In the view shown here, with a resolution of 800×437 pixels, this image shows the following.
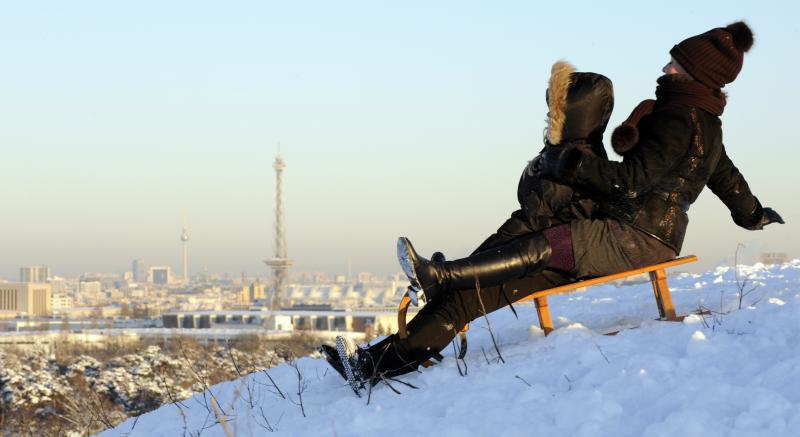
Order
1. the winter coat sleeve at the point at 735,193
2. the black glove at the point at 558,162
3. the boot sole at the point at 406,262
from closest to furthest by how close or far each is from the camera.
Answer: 1. the boot sole at the point at 406,262
2. the black glove at the point at 558,162
3. the winter coat sleeve at the point at 735,193

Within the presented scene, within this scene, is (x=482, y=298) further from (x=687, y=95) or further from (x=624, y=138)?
(x=687, y=95)

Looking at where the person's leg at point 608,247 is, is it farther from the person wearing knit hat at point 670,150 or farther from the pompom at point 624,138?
the pompom at point 624,138

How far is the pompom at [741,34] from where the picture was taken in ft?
16.3

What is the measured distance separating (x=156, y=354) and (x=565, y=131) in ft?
97.4

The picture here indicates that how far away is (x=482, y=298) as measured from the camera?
16.5ft

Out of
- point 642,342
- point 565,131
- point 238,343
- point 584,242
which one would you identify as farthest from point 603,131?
point 238,343

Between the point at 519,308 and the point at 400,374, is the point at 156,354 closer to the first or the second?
the point at 519,308

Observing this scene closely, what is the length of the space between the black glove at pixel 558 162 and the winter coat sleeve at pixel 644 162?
22mm

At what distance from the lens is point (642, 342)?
4730mm

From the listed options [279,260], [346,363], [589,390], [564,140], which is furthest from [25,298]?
[589,390]

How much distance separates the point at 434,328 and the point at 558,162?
1070 millimetres

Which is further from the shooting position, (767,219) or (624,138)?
(767,219)

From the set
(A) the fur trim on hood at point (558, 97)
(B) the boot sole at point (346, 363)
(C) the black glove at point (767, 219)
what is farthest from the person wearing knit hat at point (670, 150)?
→ (B) the boot sole at point (346, 363)

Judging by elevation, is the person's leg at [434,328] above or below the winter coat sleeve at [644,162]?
below
